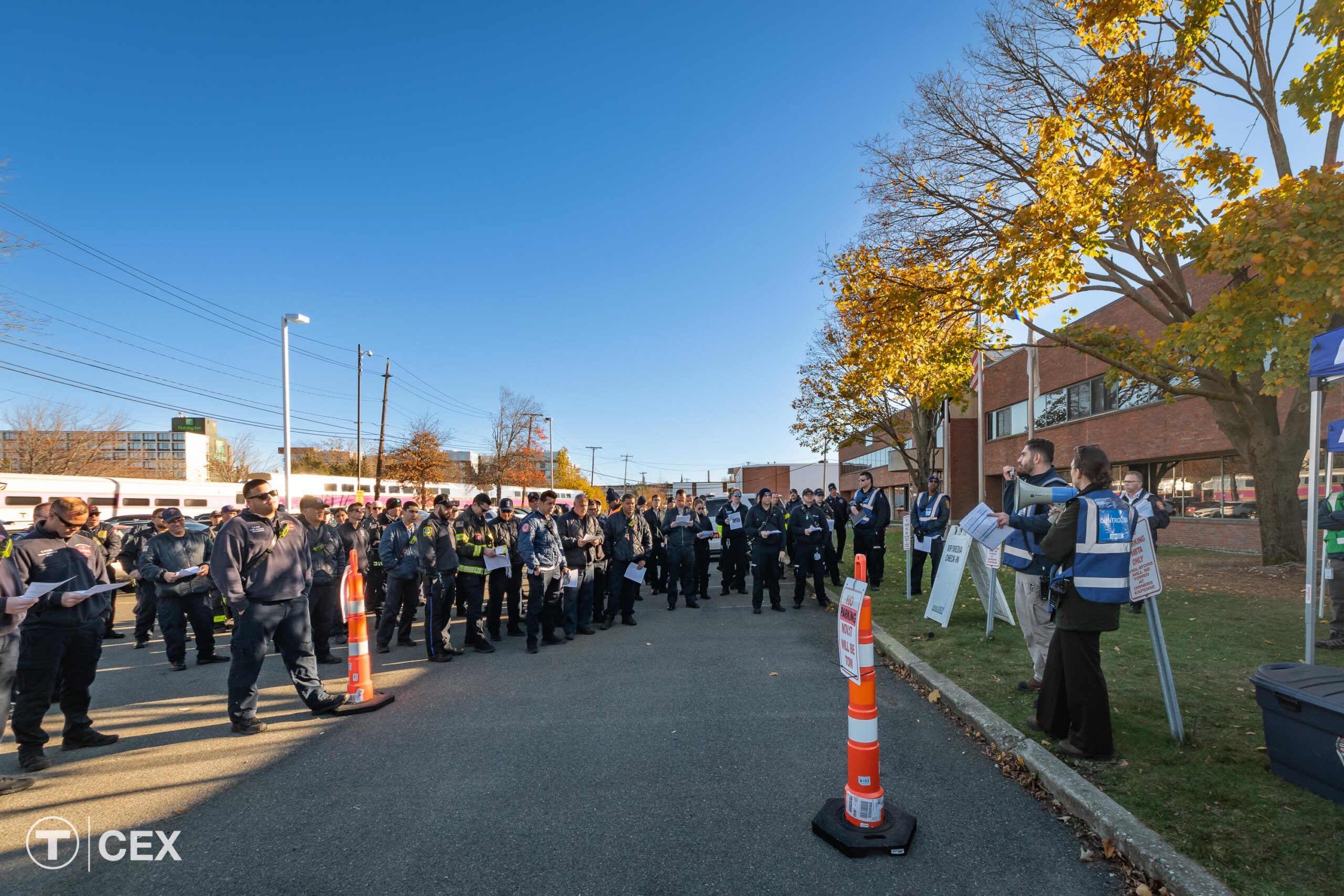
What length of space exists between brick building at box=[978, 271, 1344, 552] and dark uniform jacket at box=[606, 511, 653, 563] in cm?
1025

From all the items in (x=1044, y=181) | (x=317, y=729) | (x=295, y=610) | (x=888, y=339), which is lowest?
(x=317, y=729)

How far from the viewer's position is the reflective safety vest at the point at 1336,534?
714cm

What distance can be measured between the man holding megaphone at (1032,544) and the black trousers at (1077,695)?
2.75 ft

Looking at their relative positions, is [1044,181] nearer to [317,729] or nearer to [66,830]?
[317,729]

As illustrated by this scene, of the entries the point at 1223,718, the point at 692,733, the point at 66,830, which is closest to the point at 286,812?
the point at 66,830

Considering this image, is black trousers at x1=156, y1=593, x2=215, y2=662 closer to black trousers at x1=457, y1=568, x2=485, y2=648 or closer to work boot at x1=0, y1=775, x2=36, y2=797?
black trousers at x1=457, y1=568, x2=485, y2=648

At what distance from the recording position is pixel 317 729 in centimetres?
559

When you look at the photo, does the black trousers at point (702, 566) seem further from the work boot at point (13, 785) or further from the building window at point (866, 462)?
the building window at point (866, 462)

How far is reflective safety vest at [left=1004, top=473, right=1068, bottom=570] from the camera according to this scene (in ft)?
18.0

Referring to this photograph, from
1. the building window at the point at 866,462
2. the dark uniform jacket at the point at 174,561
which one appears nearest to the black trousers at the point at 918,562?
the dark uniform jacket at the point at 174,561

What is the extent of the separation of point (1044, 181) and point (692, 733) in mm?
10357

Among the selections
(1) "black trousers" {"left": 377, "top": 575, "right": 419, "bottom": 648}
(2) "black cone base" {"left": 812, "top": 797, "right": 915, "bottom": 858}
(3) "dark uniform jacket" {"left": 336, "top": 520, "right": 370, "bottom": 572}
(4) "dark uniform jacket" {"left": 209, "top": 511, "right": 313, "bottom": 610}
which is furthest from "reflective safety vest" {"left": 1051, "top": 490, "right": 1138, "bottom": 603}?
(3) "dark uniform jacket" {"left": 336, "top": 520, "right": 370, "bottom": 572}

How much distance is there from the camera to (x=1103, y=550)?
167 inches

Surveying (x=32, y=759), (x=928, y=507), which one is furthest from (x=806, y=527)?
(x=32, y=759)
